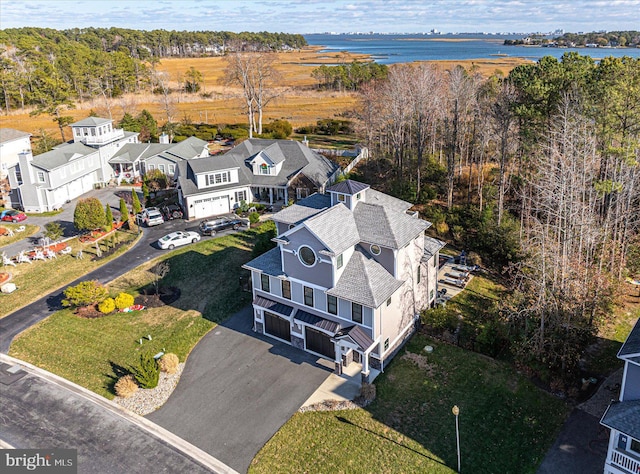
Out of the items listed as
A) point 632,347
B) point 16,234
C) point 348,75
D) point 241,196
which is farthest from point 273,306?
point 348,75

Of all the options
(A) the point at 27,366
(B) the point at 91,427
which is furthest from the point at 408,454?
(A) the point at 27,366

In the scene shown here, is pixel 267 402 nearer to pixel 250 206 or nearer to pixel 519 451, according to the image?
pixel 519 451

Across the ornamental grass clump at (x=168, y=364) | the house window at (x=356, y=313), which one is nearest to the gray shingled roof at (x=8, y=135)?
the ornamental grass clump at (x=168, y=364)

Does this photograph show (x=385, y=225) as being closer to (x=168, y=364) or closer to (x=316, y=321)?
(x=316, y=321)

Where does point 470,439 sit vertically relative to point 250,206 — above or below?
below

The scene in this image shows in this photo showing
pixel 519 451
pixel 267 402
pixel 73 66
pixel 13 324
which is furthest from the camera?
pixel 73 66

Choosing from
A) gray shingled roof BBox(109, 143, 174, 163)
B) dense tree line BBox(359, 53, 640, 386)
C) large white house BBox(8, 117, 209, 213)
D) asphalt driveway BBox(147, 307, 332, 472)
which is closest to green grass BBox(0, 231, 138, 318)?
large white house BBox(8, 117, 209, 213)

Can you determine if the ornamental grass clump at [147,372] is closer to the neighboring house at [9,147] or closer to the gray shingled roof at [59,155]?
the gray shingled roof at [59,155]
